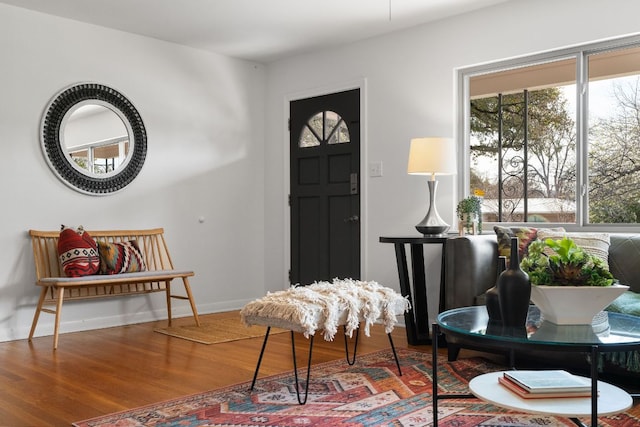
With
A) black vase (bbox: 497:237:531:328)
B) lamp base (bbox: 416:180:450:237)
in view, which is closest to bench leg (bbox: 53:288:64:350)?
lamp base (bbox: 416:180:450:237)

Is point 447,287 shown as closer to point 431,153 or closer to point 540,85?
point 431,153

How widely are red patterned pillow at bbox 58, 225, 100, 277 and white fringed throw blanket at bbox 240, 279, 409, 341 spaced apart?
1883mm

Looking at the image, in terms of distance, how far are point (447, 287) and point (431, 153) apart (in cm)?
103

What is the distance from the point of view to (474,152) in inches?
183

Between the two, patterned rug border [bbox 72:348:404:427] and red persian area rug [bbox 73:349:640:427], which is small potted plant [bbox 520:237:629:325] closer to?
red persian area rug [bbox 73:349:640:427]

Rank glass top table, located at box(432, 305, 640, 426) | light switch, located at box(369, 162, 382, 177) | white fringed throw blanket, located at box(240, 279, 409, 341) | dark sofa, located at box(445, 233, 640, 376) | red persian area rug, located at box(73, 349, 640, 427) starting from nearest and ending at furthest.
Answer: glass top table, located at box(432, 305, 640, 426)
red persian area rug, located at box(73, 349, 640, 427)
white fringed throw blanket, located at box(240, 279, 409, 341)
dark sofa, located at box(445, 233, 640, 376)
light switch, located at box(369, 162, 382, 177)

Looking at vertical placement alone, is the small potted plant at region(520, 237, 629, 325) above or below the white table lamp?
below

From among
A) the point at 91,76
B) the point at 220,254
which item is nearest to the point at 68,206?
the point at 91,76

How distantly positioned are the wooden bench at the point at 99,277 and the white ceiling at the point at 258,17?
163cm

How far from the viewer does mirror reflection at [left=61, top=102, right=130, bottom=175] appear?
15.7 ft

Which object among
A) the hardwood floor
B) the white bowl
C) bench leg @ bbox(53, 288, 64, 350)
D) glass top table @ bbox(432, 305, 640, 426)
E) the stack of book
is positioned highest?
the white bowl

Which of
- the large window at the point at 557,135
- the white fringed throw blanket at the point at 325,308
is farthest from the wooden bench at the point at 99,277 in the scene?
the large window at the point at 557,135

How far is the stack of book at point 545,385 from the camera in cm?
188

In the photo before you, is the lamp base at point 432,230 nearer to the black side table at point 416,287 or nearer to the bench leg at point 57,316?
the black side table at point 416,287
